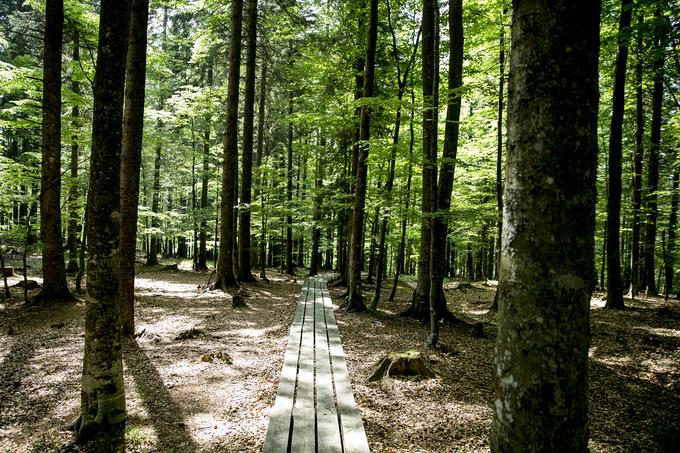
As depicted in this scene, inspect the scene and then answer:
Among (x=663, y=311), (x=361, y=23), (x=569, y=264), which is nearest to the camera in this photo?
(x=569, y=264)

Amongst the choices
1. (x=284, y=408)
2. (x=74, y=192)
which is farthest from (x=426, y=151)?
(x=74, y=192)

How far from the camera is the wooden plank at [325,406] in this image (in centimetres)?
361

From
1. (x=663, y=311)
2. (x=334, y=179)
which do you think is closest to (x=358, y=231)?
(x=334, y=179)

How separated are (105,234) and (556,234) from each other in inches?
162

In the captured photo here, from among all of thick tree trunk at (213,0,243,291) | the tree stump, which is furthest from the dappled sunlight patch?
thick tree trunk at (213,0,243,291)

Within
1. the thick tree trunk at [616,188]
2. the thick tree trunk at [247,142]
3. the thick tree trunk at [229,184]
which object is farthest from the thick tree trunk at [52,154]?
the thick tree trunk at [616,188]

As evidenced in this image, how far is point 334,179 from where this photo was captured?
1669 cm

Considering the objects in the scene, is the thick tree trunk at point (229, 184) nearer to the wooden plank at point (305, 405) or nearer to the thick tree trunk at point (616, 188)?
the wooden plank at point (305, 405)

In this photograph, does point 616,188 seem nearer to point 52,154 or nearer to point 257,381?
point 257,381

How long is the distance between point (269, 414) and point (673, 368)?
7241mm

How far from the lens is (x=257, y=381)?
18.4 ft

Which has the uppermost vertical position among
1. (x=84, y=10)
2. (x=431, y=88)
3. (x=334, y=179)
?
(x=84, y=10)

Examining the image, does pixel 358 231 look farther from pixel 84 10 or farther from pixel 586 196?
pixel 84 10

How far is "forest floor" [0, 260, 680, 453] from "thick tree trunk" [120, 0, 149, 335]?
57.2 inches
